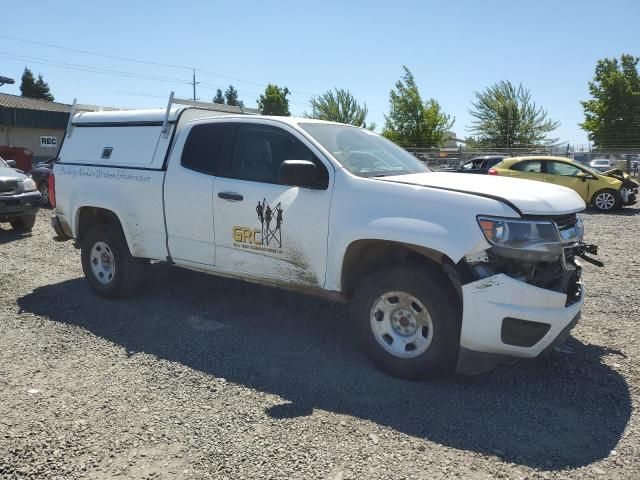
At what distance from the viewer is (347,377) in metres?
4.16

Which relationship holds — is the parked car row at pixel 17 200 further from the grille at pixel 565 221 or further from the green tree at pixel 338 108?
the green tree at pixel 338 108

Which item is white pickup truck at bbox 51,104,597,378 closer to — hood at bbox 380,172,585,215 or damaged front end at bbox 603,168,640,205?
hood at bbox 380,172,585,215

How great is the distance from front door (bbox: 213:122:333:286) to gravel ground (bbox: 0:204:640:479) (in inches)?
28.1

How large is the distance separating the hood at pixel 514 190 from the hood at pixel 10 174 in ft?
28.6

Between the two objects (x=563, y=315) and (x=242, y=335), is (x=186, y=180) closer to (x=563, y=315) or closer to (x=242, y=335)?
(x=242, y=335)

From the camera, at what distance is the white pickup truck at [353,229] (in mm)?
3650

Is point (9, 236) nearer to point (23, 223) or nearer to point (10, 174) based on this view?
point (23, 223)

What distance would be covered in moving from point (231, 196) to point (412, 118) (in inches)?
1510

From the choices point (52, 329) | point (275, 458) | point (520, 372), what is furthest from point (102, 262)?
point (520, 372)

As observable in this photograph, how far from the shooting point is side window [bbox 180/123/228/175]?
16.8 ft

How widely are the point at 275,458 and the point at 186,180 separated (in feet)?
9.51

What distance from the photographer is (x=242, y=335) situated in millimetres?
5055

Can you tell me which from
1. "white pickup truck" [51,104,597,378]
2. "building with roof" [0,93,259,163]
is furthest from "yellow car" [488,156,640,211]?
"building with roof" [0,93,259,163]

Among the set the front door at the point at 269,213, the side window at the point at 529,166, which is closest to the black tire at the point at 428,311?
the front door at the point at 269,213
